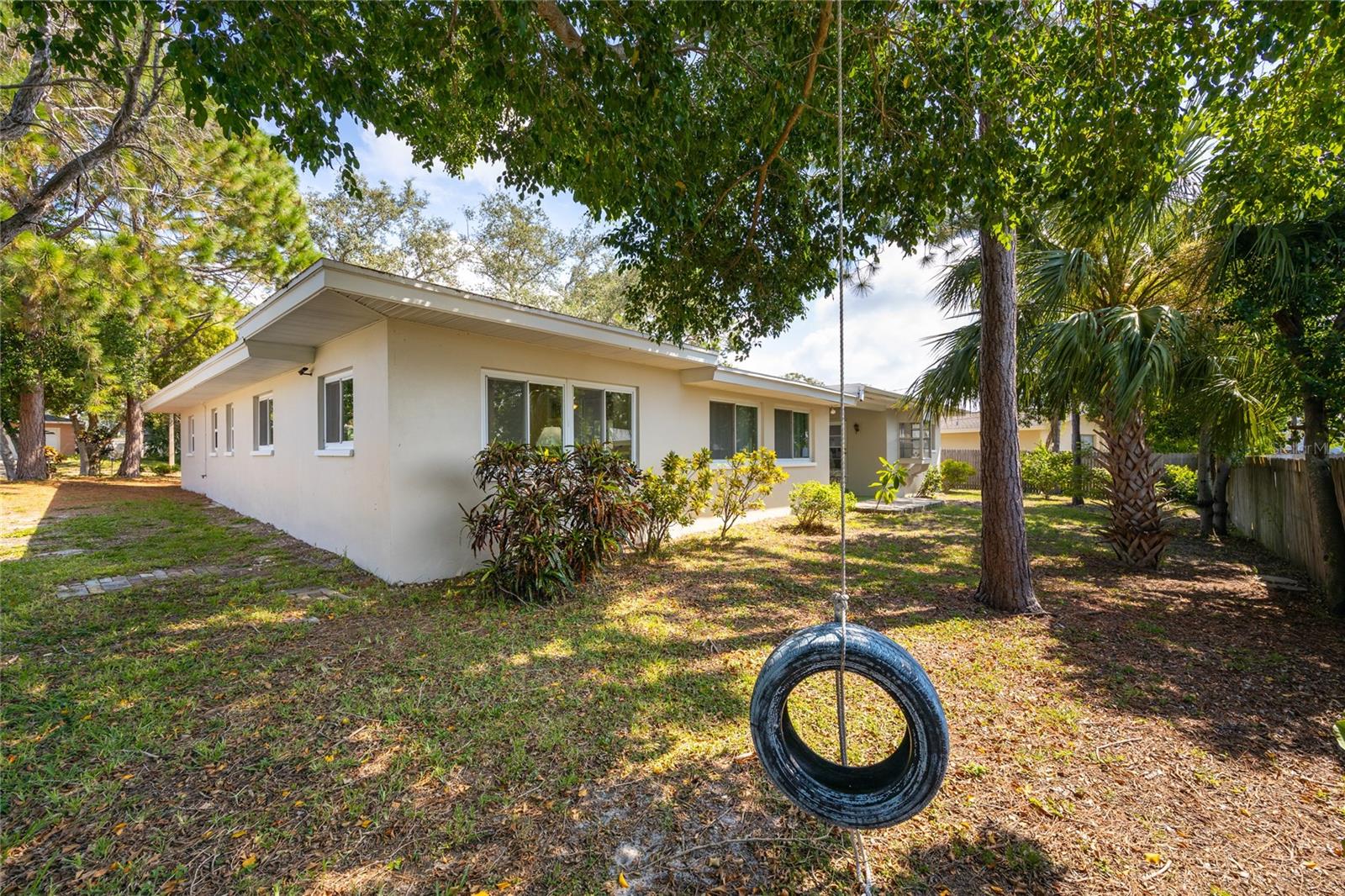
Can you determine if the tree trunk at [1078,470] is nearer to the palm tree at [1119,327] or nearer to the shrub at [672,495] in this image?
the palm tree at [1119,327]

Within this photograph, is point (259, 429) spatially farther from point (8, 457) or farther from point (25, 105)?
point (8, 457)

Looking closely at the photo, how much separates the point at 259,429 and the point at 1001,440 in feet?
41.3

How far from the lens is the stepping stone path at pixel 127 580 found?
222 inches

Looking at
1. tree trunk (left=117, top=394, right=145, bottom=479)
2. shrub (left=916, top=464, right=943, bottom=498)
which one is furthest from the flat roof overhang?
tree trunk (left=117, top=394, right=145, bottom=479)

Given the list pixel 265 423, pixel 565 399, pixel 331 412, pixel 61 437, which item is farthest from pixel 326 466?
pixel 61 437

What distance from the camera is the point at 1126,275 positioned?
6.85 meters

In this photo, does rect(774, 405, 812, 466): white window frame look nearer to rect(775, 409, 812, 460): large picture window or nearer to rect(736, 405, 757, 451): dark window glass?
rect(775, 409, 812, 460): large picture window

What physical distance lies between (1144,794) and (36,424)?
26.5 metres

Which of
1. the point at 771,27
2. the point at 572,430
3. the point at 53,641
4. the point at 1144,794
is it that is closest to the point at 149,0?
the point at 771,27

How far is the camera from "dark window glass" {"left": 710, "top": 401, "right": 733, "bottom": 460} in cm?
1056

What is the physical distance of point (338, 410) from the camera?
7230mm

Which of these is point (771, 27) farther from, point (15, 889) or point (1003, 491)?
point (15, 889)

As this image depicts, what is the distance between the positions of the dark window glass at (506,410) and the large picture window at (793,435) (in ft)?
22.0

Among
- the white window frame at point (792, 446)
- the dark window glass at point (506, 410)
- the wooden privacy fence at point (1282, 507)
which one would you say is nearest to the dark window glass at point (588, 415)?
the dark window glass at point (506, 410)
